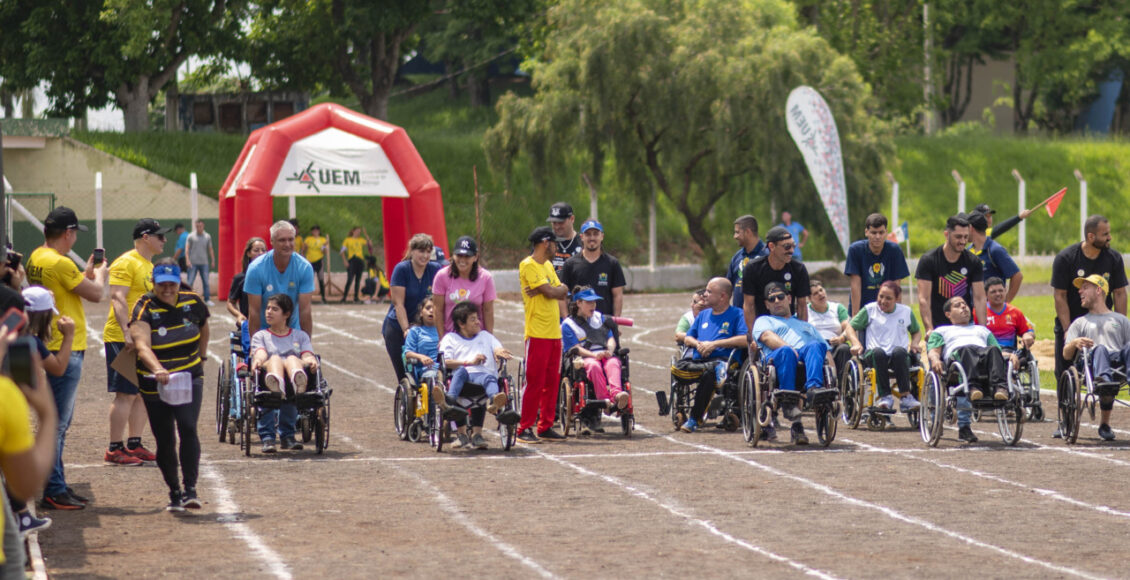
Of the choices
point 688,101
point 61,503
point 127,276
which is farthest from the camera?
point 688,101

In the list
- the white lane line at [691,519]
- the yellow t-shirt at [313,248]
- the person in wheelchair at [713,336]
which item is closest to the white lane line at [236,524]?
the white lane line at [691,519]

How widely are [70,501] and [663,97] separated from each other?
28364mm

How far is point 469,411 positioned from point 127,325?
2.71 meters

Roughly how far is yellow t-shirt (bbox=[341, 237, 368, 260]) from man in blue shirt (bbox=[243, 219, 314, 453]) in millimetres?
19955

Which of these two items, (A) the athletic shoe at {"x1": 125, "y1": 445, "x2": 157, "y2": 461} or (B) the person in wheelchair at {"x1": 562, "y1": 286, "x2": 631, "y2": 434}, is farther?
(B) the person in wheelchair at {"x1": 562, "y1": 286, "x2": 631, "y2": 434}

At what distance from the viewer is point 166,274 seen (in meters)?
9.78

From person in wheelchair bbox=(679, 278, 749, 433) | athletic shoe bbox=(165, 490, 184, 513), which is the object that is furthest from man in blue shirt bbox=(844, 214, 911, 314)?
athletic shoe bbox=(165, 490, 184, 513)

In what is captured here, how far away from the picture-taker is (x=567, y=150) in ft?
126

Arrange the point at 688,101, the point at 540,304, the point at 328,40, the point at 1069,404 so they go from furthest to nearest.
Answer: the point at 328,40 → the point at 688,101 → the point at 540,304 → the point at 1069,404

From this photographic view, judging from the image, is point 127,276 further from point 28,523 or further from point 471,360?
point 28,523

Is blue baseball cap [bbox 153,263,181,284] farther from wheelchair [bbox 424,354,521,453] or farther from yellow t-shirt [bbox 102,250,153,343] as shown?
wheelchair [bbox 424,354,521,453]

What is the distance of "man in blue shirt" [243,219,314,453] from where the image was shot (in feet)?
40.9

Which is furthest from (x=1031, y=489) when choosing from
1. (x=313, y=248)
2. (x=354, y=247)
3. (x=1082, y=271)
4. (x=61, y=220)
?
(x=354, y=247)

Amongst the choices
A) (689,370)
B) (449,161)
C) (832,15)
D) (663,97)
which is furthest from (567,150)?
(689,370)
